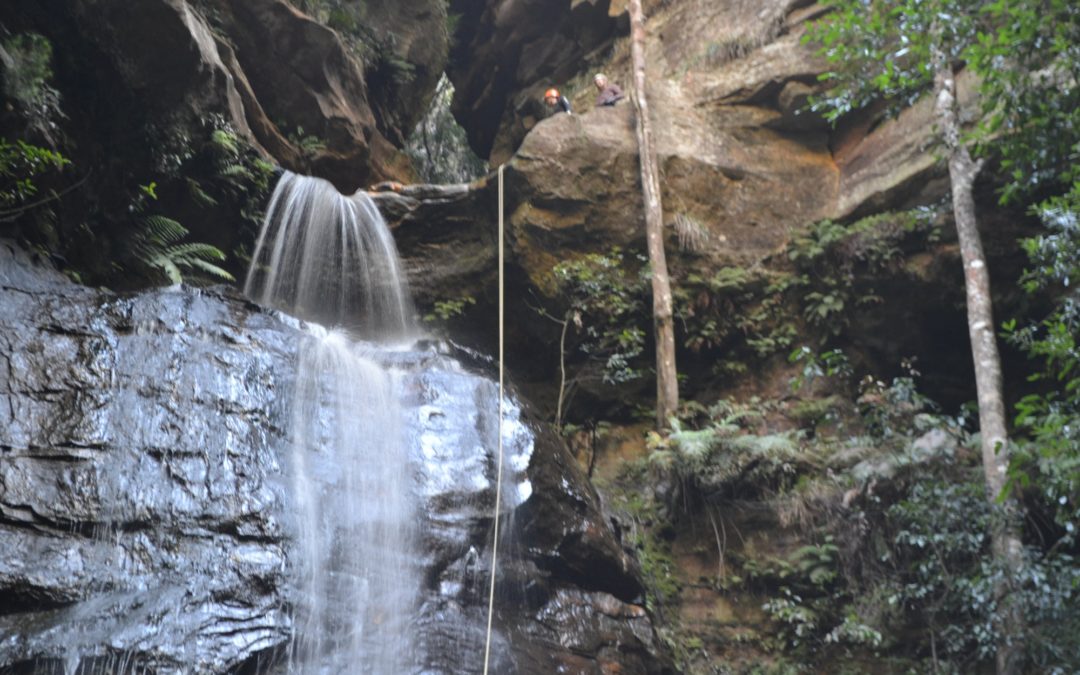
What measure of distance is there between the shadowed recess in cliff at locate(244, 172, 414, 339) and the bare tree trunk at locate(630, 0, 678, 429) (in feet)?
9.97

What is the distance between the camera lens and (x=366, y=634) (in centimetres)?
526

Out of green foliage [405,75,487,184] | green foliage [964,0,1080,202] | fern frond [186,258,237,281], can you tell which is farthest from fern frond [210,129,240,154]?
green foliage [405,75,487,184]

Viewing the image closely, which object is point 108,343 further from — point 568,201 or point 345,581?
point 568,201

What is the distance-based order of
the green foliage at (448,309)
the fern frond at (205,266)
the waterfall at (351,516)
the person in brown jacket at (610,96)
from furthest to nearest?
the person in brown jacket at (610,96) → the green foliage at (448,309) → the fern frond at (205,266) → the waterfall at (351,516)

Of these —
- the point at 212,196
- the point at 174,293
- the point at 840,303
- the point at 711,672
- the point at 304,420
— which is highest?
the point at 212,196

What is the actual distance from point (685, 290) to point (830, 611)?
13.9 ft

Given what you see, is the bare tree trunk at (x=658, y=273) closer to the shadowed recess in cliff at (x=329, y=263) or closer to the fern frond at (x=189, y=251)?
the shadowed recess in cliff at (x=329, y=263)

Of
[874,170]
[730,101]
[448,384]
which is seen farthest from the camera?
[730,101]

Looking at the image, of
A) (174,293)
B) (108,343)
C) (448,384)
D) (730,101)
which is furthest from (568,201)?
(108,343)

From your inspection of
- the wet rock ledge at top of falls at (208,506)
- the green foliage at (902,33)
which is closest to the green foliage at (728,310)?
the green foliage at (902,33)

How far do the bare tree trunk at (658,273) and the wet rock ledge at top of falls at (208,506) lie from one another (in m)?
2.54

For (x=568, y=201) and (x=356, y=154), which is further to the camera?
(x=356, y=154)

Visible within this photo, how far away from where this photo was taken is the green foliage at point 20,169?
602 centimetres

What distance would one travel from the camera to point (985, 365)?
739 centimetres
